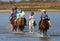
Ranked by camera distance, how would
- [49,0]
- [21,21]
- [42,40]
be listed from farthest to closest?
1. [49,0]
2. [21,21]
3. [42,40]

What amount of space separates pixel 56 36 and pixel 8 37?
11.6ft

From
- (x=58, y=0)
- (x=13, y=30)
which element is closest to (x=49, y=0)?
(x=58, y=0)

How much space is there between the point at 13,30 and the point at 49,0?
9471 centimetres

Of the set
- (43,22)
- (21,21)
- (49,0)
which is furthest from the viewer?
(49,0)

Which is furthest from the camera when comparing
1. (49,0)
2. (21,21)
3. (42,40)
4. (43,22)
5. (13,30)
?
(49,0)

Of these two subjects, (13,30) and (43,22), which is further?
(13,30)

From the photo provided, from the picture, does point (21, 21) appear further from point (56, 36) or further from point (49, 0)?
point (49, 0)

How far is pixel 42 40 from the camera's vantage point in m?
25.1

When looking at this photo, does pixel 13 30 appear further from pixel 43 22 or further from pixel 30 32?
pixel 43 22

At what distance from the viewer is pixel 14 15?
3139 cm

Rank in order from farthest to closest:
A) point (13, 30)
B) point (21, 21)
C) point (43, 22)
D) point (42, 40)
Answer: point (13, 30)
point (21, 21)
point (43, 22)
point (42, 40)

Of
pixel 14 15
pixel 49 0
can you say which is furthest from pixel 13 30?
pixel 49 0

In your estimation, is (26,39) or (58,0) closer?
(26,39)

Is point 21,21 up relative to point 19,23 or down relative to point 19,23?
up
